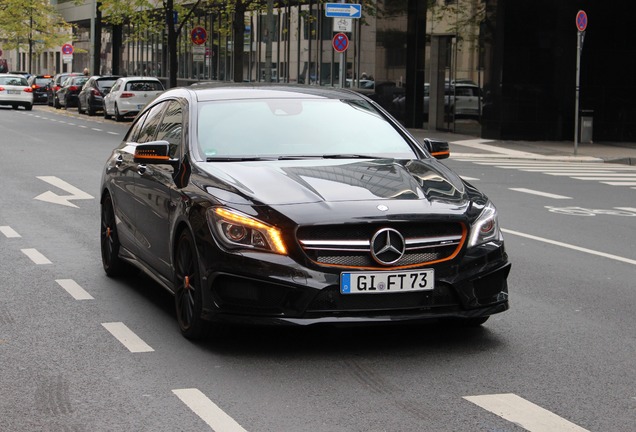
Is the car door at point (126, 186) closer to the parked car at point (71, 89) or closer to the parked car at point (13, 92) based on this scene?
the parked car at point (71, 89)

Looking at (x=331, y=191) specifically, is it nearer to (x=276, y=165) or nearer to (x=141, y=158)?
(x=276, y=165)

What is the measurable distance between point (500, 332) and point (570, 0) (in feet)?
89.2

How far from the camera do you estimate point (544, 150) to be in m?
30.2

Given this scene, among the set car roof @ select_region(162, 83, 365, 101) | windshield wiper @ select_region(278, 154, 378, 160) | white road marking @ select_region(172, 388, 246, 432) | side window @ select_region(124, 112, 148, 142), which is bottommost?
white road marking @ select_region(172, 388, 246, 432)

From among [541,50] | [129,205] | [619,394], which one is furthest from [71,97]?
[619,394]

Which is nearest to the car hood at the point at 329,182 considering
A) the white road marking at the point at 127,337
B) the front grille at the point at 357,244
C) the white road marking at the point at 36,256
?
the front grille at the point at 357,244

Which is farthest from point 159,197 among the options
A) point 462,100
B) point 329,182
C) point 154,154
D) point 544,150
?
point 462,100

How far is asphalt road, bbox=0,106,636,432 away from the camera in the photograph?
18.8 feet

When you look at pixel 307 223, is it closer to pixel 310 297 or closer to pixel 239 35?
pixel 310 297

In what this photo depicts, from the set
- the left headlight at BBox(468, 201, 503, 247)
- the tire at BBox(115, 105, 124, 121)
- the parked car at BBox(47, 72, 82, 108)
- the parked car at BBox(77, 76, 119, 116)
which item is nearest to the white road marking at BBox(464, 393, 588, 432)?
the left headlight at BBox(468, 201, 503, 247)

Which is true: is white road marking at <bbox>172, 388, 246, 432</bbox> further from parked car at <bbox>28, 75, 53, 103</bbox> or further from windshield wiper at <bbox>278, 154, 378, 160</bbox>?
parked car at <bbox>28, 75, 53, 103</bbox>

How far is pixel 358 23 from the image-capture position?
141 feet

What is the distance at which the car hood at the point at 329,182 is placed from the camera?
7086 mm

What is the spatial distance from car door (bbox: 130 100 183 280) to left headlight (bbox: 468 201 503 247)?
1.92m
